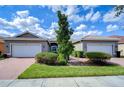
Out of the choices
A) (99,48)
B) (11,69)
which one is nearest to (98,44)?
(99,48)

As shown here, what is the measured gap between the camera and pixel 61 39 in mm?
17781

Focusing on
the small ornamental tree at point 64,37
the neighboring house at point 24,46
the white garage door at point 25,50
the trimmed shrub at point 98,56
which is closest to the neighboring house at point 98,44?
the neighboring house at point 24,46

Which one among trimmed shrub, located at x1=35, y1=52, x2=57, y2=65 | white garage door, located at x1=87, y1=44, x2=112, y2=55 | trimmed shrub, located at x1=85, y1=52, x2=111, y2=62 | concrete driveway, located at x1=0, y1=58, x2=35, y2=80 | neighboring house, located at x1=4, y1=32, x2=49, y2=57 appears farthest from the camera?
neighboring house, located at x1=4, y1=32, x2=49, y2=57

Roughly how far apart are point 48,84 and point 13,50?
17.2 m

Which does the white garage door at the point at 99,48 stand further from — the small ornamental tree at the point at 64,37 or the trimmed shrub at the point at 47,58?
the trimmed shrub at the point at 47,58

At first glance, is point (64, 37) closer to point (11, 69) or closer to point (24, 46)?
point (11, 69)

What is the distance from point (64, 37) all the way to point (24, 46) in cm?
879

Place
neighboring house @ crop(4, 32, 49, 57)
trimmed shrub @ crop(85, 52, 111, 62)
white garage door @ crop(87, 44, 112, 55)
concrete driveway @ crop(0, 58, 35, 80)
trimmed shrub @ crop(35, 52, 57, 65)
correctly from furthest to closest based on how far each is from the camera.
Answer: neighboring house @ crop(4, 32, 49, 57), white garage door @ crop(87, 44, 112, 55), trimmed shrub @ crop(85, 52, 111, 62), trimmed shrub @ crop(35, 52, 57, 65), concrete driveway @ crop(0, 58, 35, 80)

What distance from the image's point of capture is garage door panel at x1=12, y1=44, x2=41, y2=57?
80.1 feet

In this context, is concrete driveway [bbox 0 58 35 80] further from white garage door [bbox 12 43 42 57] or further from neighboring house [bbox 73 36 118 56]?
neighboring house [bbox 73 36 118 56]

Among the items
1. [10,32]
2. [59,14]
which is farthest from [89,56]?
[10,32]

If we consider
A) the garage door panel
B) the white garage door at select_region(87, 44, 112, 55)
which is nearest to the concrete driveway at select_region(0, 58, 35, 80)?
the garage door panel
